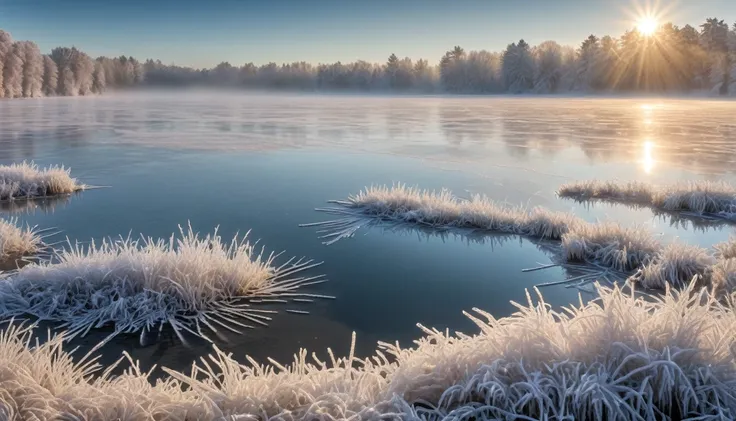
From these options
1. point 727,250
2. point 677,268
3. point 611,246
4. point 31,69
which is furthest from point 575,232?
point 31,69

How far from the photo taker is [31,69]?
218 feet

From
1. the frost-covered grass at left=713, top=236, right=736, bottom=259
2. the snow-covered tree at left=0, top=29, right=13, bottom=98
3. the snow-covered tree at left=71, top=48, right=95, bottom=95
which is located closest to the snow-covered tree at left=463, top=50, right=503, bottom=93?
the snow-covered tree at left=71, top=48, right=95, bottom=95

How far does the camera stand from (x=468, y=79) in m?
87.3

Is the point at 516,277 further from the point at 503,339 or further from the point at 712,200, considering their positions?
the point at 712,200

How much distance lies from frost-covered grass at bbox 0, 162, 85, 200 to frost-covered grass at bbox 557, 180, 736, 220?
913cm

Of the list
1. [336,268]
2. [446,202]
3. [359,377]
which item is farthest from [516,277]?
[359,377]

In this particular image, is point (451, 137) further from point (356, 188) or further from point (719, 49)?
point (719, 49)

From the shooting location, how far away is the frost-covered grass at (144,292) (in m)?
4.52

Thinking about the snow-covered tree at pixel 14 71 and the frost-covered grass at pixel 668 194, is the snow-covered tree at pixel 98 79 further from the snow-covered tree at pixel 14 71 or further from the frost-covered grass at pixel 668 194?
the frost-covered grass at pixel 668 194

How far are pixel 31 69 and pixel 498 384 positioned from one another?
78.1 meters

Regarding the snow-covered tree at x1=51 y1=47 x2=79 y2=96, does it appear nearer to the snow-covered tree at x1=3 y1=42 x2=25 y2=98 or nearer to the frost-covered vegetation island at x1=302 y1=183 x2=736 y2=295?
the snow-covered tree at x1=3 y1=42 x2=25 y2=98

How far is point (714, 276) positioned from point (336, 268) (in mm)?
3796

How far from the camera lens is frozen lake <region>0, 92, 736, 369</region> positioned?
4.80 m

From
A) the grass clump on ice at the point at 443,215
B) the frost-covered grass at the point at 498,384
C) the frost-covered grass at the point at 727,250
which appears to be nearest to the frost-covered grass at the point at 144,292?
the frost-covered grass at the point at 498,384
